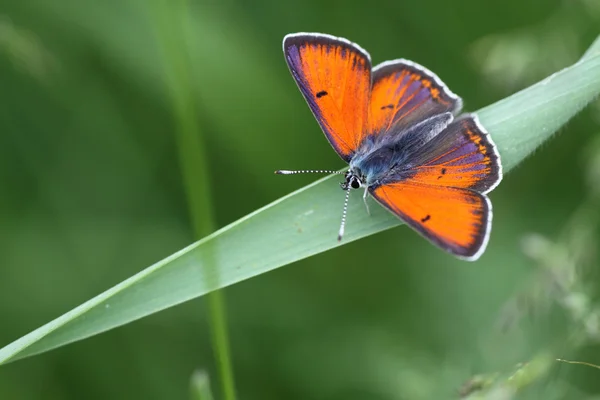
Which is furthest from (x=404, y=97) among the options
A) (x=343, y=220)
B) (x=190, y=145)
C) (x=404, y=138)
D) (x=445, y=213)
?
(x=190, y=145)

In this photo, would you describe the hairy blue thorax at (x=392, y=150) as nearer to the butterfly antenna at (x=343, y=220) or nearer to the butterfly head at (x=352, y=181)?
the butterfly head at (x=352, y=181)

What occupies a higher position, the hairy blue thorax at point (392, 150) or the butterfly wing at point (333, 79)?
the butterfly wing at point (333, 79)

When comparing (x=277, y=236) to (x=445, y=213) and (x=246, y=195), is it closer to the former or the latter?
(x=445, y=213)

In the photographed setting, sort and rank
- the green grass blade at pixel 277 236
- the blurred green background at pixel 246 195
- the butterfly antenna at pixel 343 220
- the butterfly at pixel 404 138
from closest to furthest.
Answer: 1. the green grass blade at pixel 277 236
2. the butterfly antenna at pixel 343 220
3. the butterfly at pixel 404 138
4. the blurred green background at pixel 246 195

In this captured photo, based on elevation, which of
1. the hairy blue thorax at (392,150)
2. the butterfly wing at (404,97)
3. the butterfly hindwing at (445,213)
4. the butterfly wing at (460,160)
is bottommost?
the butterfly hindwing at (445,213)

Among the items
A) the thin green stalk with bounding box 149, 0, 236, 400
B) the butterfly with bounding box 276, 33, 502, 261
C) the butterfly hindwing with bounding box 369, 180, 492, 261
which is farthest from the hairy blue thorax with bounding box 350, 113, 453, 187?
the thin green stalk with bounding box 149, 0, 236, 400

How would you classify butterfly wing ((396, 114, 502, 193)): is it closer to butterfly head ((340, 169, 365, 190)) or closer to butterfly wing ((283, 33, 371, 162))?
butterfly head ((340, 169, 365, 190))

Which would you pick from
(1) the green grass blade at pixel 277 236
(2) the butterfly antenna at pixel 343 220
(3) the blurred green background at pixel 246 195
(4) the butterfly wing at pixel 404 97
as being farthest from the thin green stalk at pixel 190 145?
(3) the blurred green background at pixel 246 195

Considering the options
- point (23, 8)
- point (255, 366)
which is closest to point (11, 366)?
point (255, 366)
